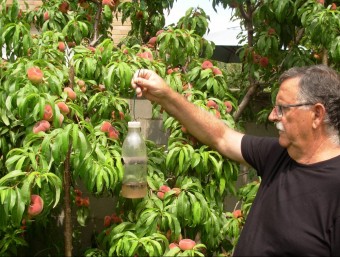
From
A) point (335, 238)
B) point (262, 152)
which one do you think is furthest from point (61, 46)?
point (335, 238)

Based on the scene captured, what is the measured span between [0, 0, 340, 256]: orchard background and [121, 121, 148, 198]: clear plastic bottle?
2.3 inches

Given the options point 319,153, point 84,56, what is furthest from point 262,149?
point 84,56

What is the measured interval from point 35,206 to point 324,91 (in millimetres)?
1281

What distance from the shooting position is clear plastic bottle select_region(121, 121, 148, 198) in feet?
8.45

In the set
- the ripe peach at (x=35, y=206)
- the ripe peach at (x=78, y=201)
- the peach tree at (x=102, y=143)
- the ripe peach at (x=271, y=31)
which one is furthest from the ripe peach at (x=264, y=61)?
the ripe peach at (x=35, y=206)

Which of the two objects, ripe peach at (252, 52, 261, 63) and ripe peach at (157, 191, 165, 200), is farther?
ripe peach at (252, 52, 261, 63)

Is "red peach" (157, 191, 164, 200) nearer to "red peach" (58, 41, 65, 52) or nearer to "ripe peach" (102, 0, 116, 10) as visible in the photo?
"red peach" (58, 41, 65, 52)

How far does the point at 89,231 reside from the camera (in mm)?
4418

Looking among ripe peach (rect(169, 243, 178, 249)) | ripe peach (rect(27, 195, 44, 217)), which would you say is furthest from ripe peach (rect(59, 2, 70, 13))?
ripe peach (rect(169, 243, 178, 249))

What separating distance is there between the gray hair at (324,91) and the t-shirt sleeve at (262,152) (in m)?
0.28

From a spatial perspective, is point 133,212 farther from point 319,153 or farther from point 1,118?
point 319,153

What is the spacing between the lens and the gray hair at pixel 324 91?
6.77 feet

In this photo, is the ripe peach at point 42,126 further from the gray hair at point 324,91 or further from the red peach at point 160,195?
the gray hair at point 324,91

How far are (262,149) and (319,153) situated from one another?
0.39 meters
